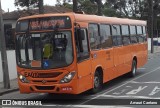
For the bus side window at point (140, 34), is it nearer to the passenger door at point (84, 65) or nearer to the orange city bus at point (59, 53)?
the orange city bus at point (59, 53)

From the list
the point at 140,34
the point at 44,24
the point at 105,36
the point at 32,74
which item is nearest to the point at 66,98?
the point at 32,74

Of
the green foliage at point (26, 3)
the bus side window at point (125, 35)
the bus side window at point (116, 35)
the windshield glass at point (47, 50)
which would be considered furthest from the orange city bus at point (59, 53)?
the green foliage at point (26, 3)

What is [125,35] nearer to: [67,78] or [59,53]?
[59,53]

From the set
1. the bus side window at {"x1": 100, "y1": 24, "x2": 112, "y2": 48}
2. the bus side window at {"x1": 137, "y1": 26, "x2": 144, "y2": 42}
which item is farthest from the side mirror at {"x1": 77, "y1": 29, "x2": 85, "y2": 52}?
the bus side window at {"x1": 137, "y1": 26, "x2": 144, "y2": 42}

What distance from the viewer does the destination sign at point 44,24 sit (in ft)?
38.4

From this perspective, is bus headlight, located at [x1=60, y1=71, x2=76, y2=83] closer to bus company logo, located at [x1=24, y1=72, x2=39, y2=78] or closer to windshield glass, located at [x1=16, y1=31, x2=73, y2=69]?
windshield glass, located at [x1=16, y1=31, x2=73, y2=69]

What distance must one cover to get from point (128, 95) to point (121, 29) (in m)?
4.63

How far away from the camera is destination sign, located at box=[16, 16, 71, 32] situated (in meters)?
11.7

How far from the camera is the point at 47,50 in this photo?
11.7m

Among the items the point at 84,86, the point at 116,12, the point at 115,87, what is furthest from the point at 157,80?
the point at 116,12

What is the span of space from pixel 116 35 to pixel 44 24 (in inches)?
182

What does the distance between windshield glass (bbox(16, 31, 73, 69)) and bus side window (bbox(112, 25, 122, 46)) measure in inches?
167

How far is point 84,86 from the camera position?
12164mm

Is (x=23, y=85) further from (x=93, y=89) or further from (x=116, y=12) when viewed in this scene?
(x=116, y=12)
